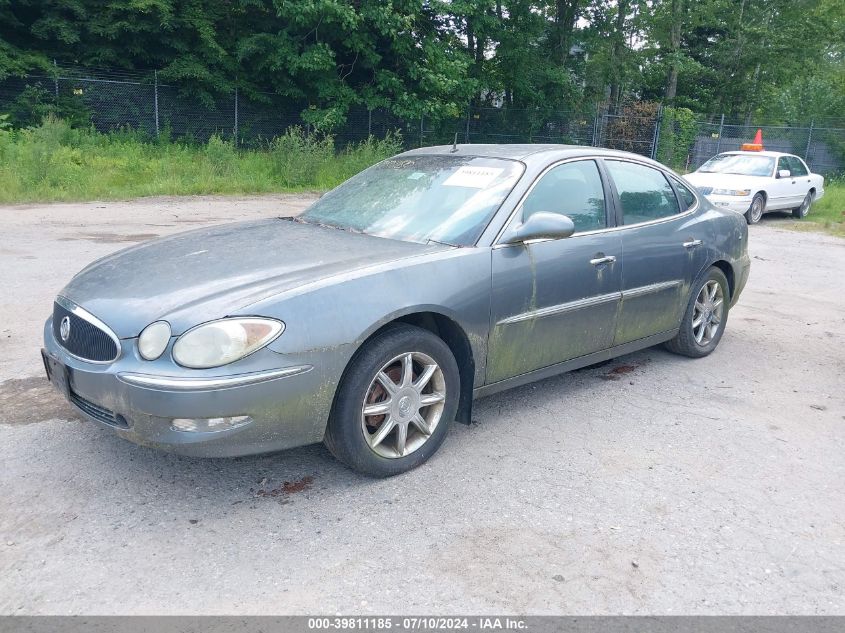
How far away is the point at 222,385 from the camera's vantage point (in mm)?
3158

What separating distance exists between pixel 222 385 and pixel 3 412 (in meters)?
2.02

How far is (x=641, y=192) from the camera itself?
536cm

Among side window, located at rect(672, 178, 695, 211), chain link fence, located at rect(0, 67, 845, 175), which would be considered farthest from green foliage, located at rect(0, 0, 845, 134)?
side window, located at rect(672, 178, 695, 211)

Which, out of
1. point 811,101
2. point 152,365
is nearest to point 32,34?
point 152,365

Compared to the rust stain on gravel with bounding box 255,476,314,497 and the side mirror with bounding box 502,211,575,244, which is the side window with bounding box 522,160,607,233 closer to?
the side mirror with bounding box 502,211,575,244

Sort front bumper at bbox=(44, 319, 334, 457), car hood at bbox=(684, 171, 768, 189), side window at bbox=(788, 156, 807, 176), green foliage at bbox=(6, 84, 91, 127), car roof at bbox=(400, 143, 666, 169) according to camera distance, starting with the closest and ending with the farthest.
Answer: front bumper at bbox=(44, 319, 334, 457) → car roof at bbox=(400, 143, 666, 169) → car hood at bbox=(684, 171, 768, 189) → side window at bbox=(788, 156, 807, 176) → green foliage at bbox=(6, 84, 91, 127)

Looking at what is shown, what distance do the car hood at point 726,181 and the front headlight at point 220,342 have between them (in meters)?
14.7

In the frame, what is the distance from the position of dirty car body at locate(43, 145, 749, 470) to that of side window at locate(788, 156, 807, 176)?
13.9 meters

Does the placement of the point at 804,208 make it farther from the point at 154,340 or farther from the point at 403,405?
the point at 154,340

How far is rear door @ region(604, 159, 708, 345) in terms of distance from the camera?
16.5 feet

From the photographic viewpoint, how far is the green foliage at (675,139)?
28.2 m

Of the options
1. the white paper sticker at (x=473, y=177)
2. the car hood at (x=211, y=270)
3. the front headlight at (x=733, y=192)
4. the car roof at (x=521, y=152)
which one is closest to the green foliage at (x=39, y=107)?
the front headlight at (x=733, y=192)
